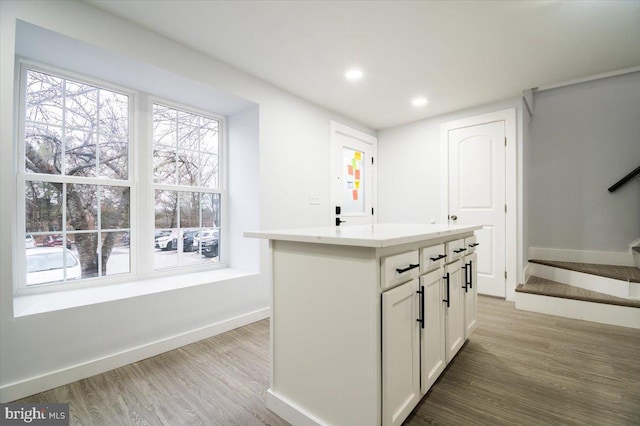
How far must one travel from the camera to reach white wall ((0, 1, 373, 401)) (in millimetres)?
1599

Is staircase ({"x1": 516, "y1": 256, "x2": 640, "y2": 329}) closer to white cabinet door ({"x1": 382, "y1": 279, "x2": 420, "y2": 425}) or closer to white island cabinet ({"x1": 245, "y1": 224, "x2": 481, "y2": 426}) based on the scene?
white island cabinet ({"x1": 245, "y1": 224, "x2": 481, "y2": 426})

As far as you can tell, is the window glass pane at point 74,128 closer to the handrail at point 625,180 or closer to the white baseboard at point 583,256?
the white baseboard at point 583,256

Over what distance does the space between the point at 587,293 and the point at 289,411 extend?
325 centimetres

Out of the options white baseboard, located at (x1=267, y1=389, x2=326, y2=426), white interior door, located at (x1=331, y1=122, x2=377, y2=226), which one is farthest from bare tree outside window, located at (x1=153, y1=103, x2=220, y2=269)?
white baseboard, located at (x1=267, y1=389, x2=326, y2=426)

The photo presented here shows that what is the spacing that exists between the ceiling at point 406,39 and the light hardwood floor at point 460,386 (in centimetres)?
241

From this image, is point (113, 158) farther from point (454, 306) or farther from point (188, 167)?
point (454, 306)

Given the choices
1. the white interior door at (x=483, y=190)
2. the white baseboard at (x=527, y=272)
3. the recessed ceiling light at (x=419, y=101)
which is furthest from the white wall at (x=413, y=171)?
the white baseboard at (x=527, y=272)

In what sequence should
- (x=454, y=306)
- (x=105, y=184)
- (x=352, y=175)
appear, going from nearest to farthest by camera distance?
(x=454, y=306) < (x=105, y=184) < (x=352, y=175)

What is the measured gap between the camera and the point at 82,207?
222cm

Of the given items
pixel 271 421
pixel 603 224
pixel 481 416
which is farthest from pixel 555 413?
pixel 603 224

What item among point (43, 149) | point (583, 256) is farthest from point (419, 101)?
point (43, 149)

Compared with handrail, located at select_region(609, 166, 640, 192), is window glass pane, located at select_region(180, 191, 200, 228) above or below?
below

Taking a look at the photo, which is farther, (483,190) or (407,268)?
(483,190)

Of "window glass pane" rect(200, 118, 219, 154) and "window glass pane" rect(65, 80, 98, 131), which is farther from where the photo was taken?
"window glass pane" rect(200, 118, 219, 154)
